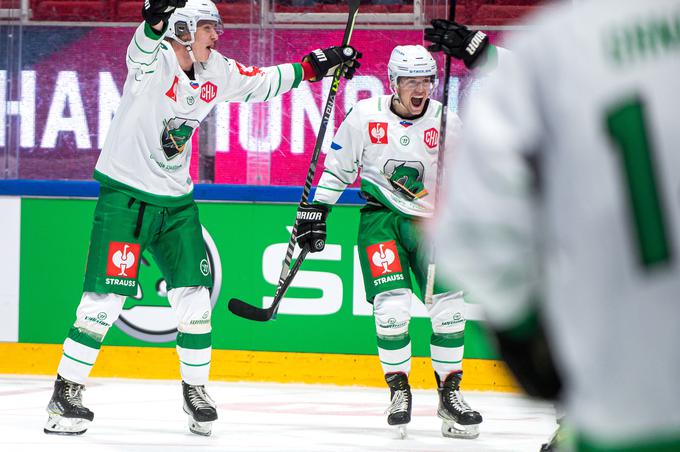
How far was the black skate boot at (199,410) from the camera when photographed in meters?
4.02

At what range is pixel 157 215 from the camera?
13.5ft

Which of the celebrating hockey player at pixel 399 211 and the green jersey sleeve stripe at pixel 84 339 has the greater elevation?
the celebrating hockey player at pixel 399 211

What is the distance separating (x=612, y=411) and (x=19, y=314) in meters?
5.01

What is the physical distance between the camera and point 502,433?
4.25 meters

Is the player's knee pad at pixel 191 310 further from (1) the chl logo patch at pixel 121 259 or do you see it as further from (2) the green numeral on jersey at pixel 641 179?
(2) the green numeral on jersey at pixel 641 179

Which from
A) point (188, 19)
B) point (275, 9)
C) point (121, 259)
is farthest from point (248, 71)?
point (275, 9)

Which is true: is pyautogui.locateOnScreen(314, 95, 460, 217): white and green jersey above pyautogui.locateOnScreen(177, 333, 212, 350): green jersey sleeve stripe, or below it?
above

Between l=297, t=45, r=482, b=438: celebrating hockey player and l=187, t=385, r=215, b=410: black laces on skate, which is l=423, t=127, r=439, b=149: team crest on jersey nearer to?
l=297, t=45, r=482, b=438: celebrating hockey player

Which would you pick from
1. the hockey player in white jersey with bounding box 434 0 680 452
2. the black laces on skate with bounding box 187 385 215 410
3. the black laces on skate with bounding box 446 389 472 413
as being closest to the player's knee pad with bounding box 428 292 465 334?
the black laces on skate with bounding box 446 389 472 413

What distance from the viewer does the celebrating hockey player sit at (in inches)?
165

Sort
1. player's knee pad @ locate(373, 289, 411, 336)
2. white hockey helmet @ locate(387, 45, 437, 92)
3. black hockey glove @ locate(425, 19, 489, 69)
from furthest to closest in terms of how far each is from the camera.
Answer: white hockey helmet @ locate(387, 45, 437, 92) < player's knee pad @ locate(373, 289, 411, 336) < black hockey glove @ locate(425, 19, 489, 69)

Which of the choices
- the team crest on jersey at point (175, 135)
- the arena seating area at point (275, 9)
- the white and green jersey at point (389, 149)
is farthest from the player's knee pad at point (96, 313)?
the arena seating area at point (275, 9)

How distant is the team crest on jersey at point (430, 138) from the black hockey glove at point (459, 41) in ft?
2.07

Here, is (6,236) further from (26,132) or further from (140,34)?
(140,34)
